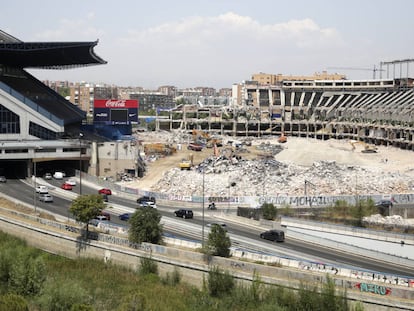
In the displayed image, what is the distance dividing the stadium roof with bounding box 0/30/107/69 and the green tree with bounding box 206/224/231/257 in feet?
140

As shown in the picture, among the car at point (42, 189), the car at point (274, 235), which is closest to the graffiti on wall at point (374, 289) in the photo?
the car at point (274, 235)

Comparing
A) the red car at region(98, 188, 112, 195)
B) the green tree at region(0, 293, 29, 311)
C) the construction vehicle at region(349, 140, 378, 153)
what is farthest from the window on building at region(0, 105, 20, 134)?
the construction vehicle at region(349, 140, 378, 153)

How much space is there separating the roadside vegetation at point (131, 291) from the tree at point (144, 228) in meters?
1.94

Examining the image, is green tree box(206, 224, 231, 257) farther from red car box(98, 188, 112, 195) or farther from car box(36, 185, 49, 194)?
car box(36, 185, 49, 194)

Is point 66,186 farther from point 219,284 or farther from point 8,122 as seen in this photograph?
point 219,284

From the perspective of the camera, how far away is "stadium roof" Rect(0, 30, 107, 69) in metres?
70.0

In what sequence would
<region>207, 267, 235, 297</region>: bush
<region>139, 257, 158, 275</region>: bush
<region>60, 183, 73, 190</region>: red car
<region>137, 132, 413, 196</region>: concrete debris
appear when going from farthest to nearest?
1. <region>137, 132, 413, 196</region>: concrete debris
2. <region>60, 183, 73, 190</region>: red car
3. <region>139, 257, 158, 275</region>: bush
4. <region>207, 267, 235, 297</region>: bush

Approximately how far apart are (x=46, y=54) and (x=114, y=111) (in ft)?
47.6

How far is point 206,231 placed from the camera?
141 feet

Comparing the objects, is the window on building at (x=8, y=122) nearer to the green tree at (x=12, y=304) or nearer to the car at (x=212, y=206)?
the car at (x=212, y=206)

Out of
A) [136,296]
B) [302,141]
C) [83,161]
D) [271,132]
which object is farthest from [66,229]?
[271,132]

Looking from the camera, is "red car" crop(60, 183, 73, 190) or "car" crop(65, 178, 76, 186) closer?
"red car" crop(60, 183, 73, 190)

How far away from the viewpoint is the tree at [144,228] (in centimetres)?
3812

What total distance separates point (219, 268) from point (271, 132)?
92.1 m
